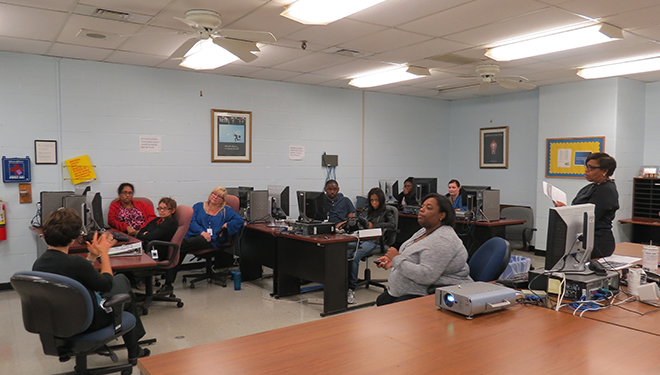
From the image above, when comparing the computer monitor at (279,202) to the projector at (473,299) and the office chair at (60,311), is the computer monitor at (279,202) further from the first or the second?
the projector at (473,299)

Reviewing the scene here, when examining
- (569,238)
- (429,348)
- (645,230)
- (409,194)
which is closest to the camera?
(429,348)

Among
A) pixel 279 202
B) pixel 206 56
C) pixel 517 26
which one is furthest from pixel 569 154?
pixel 206 56

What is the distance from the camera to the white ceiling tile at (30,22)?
12.5 ft

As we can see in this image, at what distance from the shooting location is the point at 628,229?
6.86 m

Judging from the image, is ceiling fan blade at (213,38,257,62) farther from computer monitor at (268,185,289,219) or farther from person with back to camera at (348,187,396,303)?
person with back to camera at (348,187,396,303)

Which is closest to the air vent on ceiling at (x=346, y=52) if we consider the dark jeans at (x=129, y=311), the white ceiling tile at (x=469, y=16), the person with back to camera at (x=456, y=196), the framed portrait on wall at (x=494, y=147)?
the white ceiling tile at (x=469, y=16)

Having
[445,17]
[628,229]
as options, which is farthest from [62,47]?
[628,229]

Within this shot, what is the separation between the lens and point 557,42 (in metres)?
4.48

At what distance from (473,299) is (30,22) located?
422cm

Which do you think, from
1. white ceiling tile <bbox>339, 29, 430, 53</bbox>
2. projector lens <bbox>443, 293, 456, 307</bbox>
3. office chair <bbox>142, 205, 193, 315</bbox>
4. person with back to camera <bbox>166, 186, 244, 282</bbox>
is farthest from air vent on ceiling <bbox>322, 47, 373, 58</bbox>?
projector lens <bbox>443, 293, 456, 307</bbox>

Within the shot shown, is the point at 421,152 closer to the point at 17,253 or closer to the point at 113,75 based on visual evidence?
the point at 113,75

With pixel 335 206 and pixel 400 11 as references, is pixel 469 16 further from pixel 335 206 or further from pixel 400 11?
pixel 335 206

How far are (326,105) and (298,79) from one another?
79 cm

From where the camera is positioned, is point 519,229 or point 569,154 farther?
point 569,154
